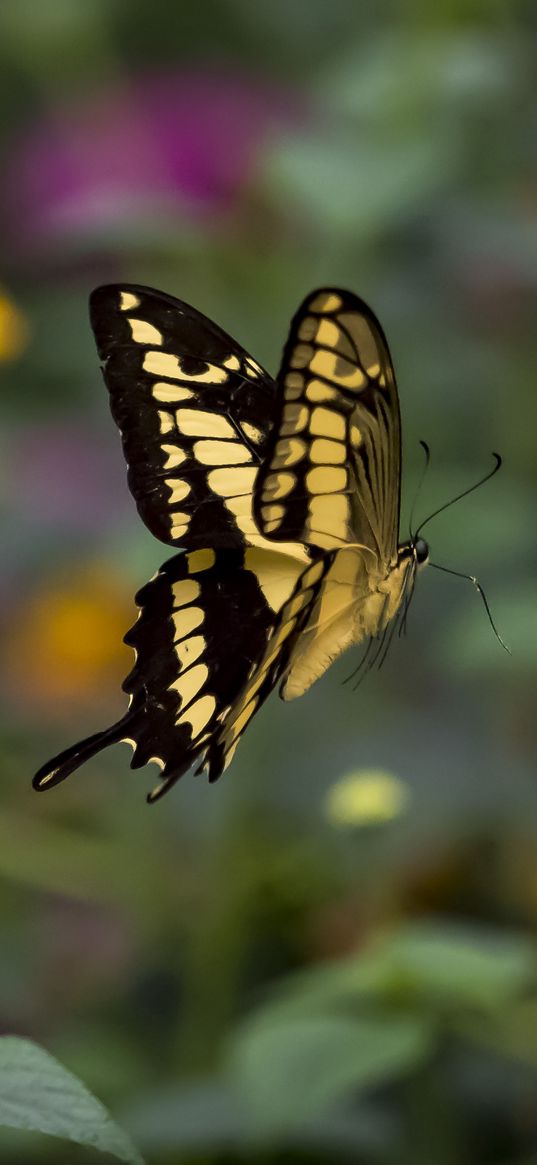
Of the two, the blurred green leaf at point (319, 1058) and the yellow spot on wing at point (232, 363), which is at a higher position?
the yellow spot on wing at point (232, 363)

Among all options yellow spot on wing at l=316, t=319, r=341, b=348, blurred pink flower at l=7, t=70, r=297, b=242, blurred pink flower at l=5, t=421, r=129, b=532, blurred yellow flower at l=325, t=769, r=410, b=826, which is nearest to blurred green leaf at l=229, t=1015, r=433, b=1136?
blurred yellow flower at l=325, t=769, r=410, b=826

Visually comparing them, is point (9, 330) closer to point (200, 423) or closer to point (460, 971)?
point (200, 423)

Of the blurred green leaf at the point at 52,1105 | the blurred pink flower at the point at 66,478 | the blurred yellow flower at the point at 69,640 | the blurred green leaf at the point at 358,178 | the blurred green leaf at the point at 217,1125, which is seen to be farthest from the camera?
the blurred yellow flower at the point at 69,640

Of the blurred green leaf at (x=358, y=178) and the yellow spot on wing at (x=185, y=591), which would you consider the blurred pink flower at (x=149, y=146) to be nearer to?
the blurred green leaf at (x=358, y=178)

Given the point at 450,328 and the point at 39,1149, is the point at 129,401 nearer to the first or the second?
the point at 39,1149

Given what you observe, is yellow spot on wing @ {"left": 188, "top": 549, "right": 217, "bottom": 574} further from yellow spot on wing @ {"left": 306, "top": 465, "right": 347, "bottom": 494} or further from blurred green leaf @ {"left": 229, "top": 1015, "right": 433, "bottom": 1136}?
blurred green leaf @ {"left": 229, "top": 1015, "right": 433, "bottom": 1136}

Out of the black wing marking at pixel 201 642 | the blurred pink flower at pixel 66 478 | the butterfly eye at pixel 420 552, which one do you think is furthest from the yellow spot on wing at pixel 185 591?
the blurred pink flower at pixel 66 478
